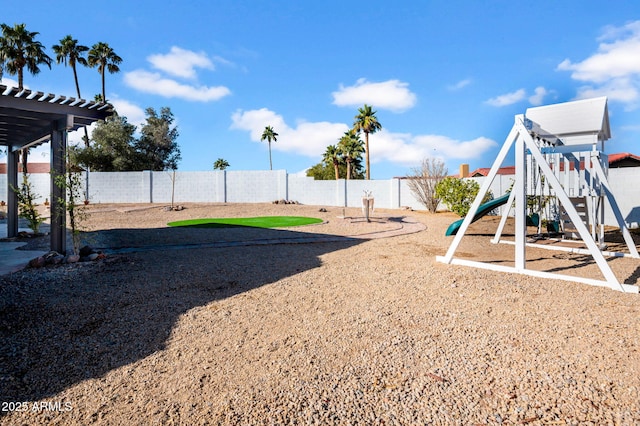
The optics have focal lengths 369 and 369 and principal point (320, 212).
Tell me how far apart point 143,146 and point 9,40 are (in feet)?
30.4

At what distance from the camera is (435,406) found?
209cm

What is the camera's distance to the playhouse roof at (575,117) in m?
6.97

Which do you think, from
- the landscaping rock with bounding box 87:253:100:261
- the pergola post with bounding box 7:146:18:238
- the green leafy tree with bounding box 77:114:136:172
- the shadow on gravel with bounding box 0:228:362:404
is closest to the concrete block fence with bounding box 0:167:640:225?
the green leafy tree with bounding box 77:114:136:172

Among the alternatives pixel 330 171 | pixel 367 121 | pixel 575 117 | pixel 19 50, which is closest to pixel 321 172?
pixel 330 171

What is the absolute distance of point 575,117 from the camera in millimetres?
7152

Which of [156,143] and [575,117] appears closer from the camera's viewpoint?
[575,117]

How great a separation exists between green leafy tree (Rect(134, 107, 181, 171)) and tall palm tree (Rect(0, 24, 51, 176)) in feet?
22.5

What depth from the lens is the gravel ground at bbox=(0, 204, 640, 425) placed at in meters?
2.10

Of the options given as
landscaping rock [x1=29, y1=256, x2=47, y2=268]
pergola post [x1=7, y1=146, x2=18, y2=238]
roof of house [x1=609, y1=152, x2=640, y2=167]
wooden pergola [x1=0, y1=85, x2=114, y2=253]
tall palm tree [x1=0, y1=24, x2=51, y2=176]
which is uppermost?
tall palm tree [x1=0, y1=24, x2=51, y2=176]

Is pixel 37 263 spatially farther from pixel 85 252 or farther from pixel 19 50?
pixel 19 50

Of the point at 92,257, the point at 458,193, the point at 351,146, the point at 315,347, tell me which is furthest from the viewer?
the point at 351,146

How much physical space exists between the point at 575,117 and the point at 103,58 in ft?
103

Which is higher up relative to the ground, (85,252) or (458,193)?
(458,193)

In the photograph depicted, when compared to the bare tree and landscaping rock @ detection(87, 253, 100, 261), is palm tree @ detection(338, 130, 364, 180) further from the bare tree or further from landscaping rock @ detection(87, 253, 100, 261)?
landscaping rock @ detection(87, 253, 100, 261)
